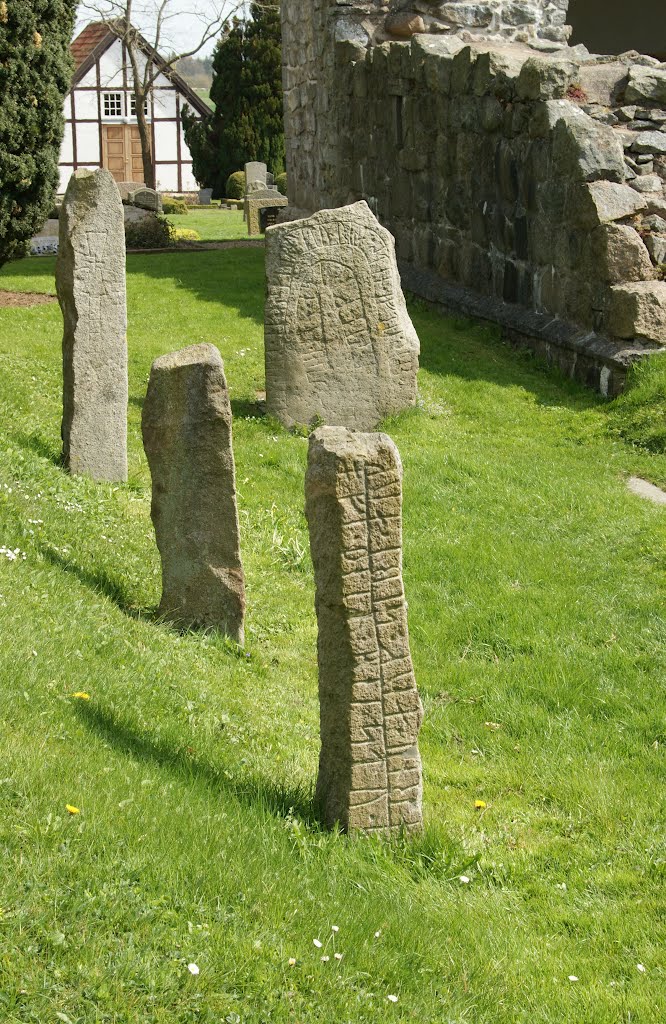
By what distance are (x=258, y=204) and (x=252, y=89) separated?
14285mm

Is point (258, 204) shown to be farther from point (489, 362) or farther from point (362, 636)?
point (362, 636)

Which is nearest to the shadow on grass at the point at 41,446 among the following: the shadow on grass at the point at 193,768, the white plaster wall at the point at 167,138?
the shadow on grass at the point at 193,768

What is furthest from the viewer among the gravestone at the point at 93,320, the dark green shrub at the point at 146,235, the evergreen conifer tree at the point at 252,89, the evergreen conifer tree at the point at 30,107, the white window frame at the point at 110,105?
the white window frame at the point at 110,105

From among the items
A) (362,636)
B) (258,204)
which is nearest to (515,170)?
(362,636)

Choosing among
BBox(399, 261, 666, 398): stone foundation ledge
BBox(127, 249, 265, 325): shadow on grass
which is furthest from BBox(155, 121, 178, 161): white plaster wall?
BBox(399, 261, 666, 398): stone foundation ledge

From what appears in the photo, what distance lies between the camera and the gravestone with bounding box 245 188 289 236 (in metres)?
27.0

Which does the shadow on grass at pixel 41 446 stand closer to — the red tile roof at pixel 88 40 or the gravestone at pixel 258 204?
the gravestone at pixel 258 204

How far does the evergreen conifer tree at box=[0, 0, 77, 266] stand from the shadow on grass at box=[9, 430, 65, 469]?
672cm

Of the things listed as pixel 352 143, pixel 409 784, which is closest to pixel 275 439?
pixel 409 784

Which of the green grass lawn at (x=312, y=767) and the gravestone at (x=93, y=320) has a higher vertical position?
the gravestone at (x=93, y=320)

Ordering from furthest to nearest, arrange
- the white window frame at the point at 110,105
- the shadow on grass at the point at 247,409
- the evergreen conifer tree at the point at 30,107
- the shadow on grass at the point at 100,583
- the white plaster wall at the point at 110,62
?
the white plaster wall at the point at 110,62 → the white window frame at the point at 110,105 → the evergreen conifer tree at the point at 30,107 → the shadow on grass at the point at 247,409 → the shadow on grass at the point at 100,583

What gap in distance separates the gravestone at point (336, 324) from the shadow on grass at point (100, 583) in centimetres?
390

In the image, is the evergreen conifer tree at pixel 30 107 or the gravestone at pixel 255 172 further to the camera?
the gravestone at pixel 255 172

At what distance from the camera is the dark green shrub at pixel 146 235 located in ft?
73.9
